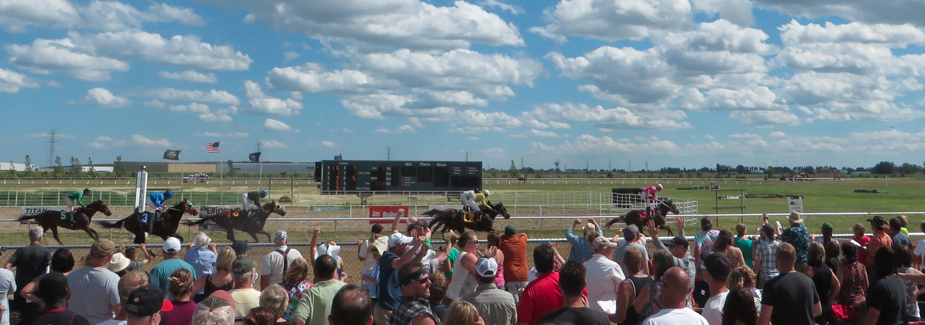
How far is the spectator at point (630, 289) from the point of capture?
4.34 metres

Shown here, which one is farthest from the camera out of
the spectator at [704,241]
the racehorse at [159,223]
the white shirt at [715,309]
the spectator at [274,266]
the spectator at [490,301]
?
the racehorse at [159,223]

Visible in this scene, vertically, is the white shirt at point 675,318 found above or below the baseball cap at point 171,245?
below

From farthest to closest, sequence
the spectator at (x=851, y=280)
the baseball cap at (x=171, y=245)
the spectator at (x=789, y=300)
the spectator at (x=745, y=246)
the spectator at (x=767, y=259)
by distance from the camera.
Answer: the spectator at (x=745, y=246) < the spectator at (x=767, y=259) < the baseball cap at (x=171, y=245) < the spectator at (x=851, y=280) < the spectator at (x=789, y=300)

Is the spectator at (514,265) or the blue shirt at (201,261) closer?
the blue shirt at (201,261)

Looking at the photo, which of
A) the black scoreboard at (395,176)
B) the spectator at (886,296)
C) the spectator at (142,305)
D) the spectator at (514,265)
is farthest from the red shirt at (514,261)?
the black scoreboard at (395,176)

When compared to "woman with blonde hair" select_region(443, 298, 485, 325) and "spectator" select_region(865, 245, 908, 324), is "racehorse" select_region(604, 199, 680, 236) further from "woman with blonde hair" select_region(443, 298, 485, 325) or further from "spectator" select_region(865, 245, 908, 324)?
"woman with blonde hair" select_region(443, 298, 485, 325)

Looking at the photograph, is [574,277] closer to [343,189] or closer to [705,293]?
[705,293]

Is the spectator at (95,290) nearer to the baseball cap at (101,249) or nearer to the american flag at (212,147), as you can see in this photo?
the baseball cap at (101,249)

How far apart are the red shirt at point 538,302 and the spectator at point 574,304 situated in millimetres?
461

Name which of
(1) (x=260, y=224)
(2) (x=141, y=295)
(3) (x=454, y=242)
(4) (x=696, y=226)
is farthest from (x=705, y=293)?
(4) (x=696, y=226)

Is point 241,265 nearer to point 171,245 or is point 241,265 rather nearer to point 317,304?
point 317,304

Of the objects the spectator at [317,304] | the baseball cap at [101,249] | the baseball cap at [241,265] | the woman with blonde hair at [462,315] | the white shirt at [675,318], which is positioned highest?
the baseball cap at [101,249]

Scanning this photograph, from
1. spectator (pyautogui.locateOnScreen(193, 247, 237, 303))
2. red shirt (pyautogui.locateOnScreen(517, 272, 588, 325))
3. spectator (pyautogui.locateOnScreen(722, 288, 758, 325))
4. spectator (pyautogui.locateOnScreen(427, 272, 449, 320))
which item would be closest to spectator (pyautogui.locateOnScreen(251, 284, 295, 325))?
spectator (pyautogui.locateOnScreen(427, 272, 449, 320))

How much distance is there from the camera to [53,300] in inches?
156
